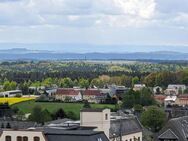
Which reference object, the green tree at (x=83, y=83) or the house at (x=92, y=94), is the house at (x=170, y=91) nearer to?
the house at (x=92, y=94)

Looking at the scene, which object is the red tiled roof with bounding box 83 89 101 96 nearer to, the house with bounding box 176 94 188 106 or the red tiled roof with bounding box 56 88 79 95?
the red tiled roof with bounding box 56 88 79 95

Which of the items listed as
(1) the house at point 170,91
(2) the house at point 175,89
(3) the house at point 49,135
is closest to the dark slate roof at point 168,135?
(3) the house at point 49,135

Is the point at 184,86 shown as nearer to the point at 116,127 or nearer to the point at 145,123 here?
the point at 145,123

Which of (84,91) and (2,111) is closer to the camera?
(2,111)

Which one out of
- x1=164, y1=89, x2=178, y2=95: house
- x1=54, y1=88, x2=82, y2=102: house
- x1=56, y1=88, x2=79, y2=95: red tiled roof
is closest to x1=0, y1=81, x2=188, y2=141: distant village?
x1=54, y1=88, x2=82, y2=102: house

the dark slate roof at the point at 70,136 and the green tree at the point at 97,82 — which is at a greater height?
the dark slate roof at the point at 70,136

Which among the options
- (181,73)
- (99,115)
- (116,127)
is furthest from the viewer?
(181,73)

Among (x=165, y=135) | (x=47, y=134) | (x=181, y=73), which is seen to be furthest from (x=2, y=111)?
(x=181, y=73)

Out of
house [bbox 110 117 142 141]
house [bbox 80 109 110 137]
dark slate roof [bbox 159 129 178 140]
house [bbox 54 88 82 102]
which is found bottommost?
house [bbox 54 88 82 102]
